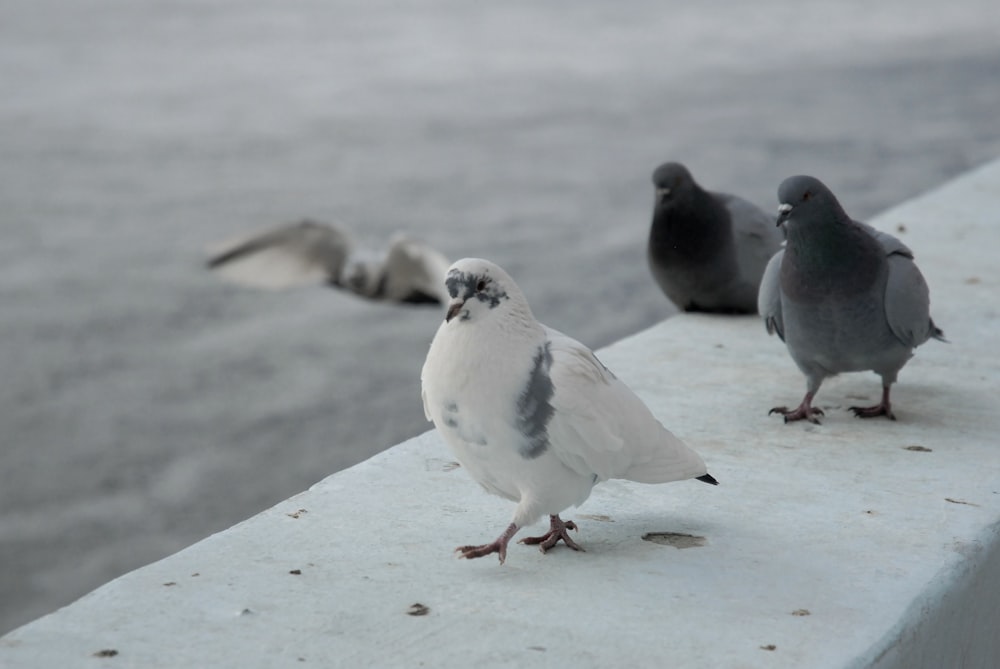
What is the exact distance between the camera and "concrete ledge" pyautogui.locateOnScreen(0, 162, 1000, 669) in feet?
4.77

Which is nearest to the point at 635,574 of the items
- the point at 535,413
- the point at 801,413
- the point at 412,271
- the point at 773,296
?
the point at 535,413

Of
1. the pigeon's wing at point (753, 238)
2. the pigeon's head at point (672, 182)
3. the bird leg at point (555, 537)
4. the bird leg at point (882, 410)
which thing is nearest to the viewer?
the bird leg at point (555, 537)

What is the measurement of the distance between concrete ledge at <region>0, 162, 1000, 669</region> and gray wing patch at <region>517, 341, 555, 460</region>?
19 cm

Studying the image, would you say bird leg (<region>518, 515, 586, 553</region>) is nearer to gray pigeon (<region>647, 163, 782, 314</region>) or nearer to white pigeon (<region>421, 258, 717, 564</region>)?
white pigeon (<region>421, 258, 717, 564</region>)

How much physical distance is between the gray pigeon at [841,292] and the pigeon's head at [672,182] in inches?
29.1

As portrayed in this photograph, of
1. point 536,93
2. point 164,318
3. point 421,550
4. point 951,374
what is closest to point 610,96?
point 536,93

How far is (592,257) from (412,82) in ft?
15.0

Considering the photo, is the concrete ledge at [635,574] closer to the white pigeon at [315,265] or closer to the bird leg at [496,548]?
the bird leg at [496,548]

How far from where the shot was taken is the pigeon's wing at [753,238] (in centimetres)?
309

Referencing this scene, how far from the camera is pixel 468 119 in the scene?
9000 mm

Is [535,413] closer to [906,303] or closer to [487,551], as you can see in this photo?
[487,551]

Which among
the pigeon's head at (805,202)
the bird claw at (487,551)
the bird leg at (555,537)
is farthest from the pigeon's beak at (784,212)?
the bird claw at (487,551)

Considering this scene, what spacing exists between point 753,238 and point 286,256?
310 centimetres

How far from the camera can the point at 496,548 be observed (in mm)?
1659
